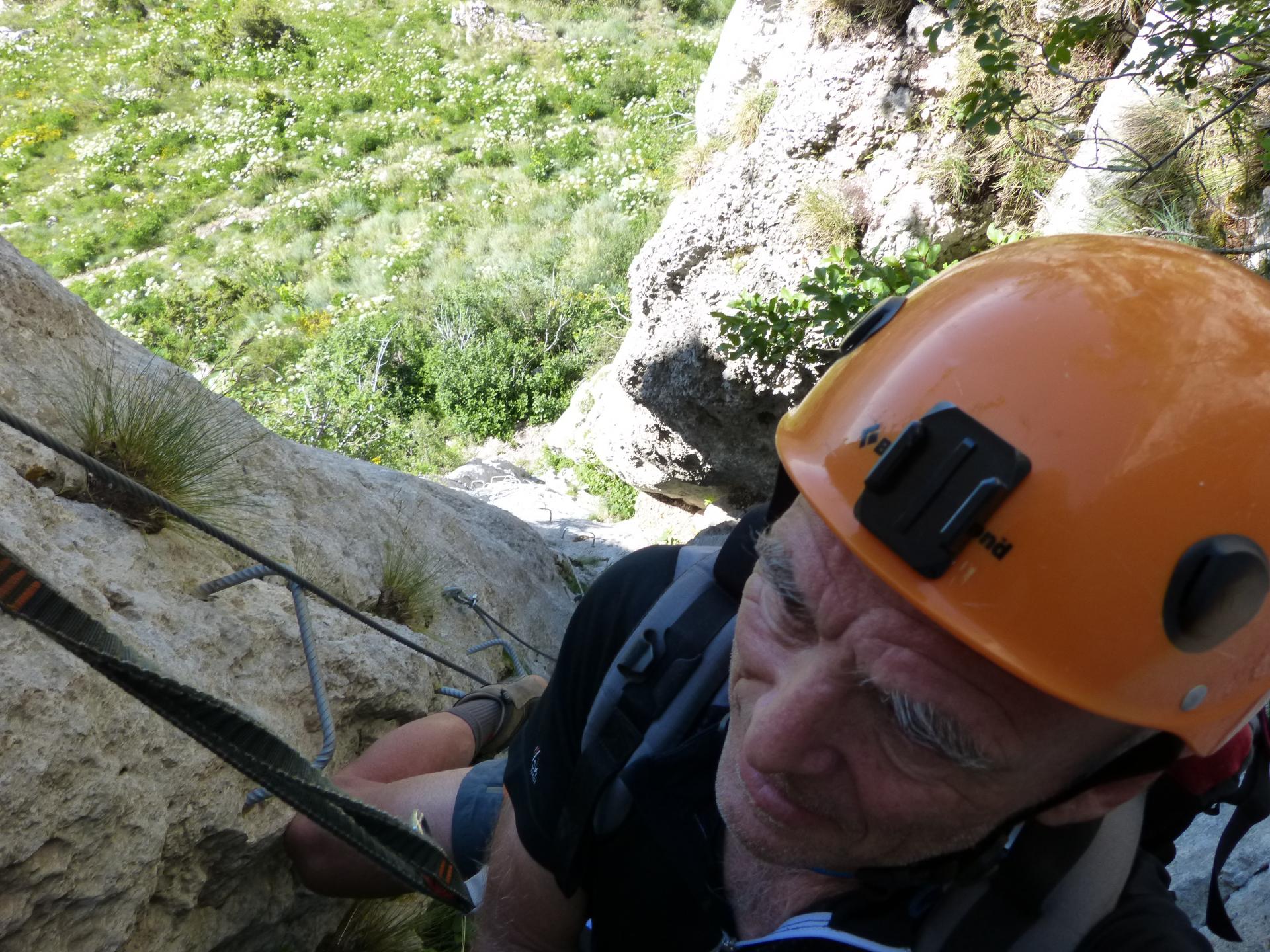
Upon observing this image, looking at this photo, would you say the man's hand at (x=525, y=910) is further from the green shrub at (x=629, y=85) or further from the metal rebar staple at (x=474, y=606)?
the green shrub at (x=629, y=85)

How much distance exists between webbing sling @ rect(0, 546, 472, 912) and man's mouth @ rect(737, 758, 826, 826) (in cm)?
77

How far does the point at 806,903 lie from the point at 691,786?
0.91 feet

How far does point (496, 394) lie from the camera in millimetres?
11500

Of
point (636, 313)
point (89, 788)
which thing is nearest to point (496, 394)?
point (636, 313)

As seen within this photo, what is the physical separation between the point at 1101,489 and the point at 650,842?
1.03 meters

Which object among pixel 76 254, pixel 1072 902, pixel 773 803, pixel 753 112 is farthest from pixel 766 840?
pixel 76 254

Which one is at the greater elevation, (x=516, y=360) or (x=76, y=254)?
(x=516, y=360)

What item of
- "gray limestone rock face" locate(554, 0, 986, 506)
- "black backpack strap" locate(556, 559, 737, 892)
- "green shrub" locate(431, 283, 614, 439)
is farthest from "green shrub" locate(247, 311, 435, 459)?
"black backpack strap" locate(556, 559, 737, 892)

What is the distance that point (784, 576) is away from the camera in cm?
127

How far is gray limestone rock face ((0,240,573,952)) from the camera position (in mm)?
1620

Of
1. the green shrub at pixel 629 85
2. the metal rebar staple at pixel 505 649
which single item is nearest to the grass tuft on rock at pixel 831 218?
the metal rebar staple at pixel 505 649

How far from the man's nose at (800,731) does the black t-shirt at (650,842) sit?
30 cm

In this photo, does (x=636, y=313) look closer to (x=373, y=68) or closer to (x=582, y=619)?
(x=582, y=619)

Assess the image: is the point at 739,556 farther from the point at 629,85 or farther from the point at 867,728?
the point at 629,85
